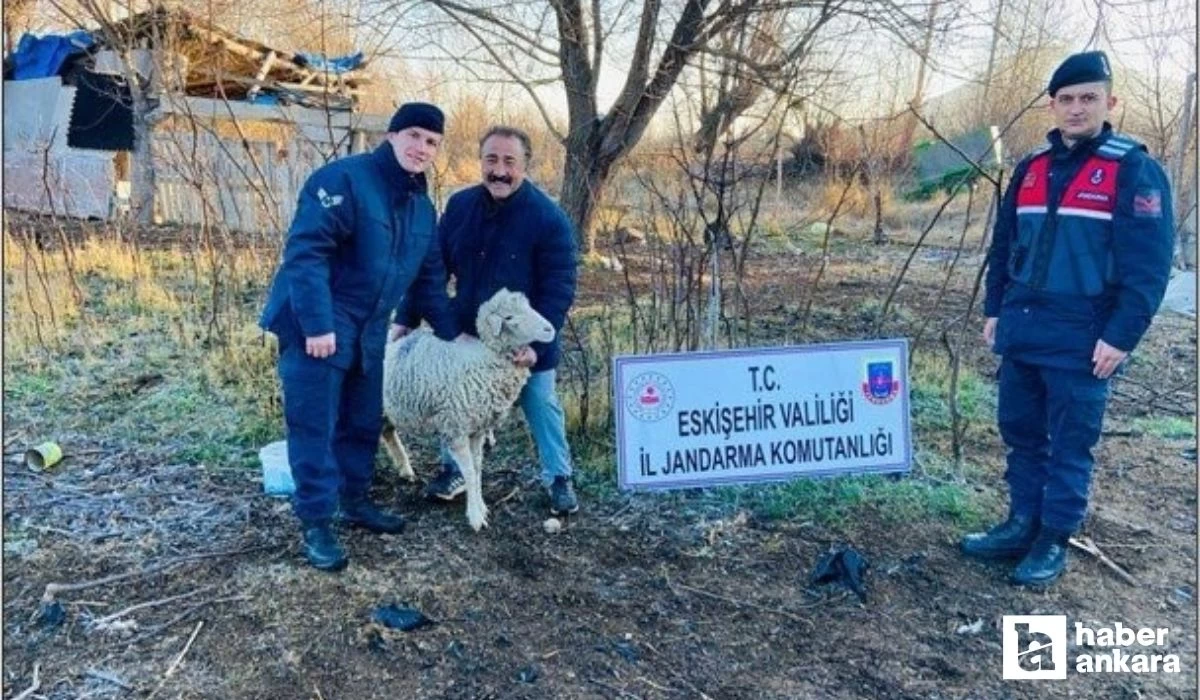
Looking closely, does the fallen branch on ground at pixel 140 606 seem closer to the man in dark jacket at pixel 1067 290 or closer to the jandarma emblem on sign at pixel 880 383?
the jandarma emblem on sign at pixel 880 383

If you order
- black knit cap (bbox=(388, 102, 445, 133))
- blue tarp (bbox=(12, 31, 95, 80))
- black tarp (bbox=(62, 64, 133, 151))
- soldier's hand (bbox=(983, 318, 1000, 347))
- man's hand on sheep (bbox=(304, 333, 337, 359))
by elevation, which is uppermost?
blue tarp (bbox=(12, 31, 95, 80))

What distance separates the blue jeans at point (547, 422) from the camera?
4383mm

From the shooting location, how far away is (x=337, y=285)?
366 centimetres

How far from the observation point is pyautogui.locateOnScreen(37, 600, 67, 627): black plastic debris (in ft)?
10.9

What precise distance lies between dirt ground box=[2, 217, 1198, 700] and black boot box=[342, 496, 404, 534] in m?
0.08

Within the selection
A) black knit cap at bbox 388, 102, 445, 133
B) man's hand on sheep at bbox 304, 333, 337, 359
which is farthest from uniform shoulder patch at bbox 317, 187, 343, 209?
man's hand on sheep at bbox 304, 333, 337, 359

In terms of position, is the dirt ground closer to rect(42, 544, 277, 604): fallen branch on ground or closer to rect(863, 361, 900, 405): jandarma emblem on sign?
rect(42, 544, 277, 604): fallen branch on ground

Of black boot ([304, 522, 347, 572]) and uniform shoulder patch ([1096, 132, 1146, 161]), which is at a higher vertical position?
uniform shoulder patch ([1096, 132, 1146, 161])

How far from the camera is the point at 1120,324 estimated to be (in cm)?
347

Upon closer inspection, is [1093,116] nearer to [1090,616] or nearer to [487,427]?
[1090,616]

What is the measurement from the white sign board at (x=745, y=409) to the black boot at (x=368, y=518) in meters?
1.11

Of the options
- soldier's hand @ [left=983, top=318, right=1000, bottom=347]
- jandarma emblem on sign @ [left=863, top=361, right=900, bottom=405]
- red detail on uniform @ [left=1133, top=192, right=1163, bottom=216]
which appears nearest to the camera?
red detail on uniform @ [left=1133, top=192, right=1163, bottom=216]

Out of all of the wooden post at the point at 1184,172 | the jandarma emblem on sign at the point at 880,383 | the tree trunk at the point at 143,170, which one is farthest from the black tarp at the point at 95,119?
the wooden post at the point at 1184,172

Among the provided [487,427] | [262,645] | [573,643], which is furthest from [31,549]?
[573,643]
